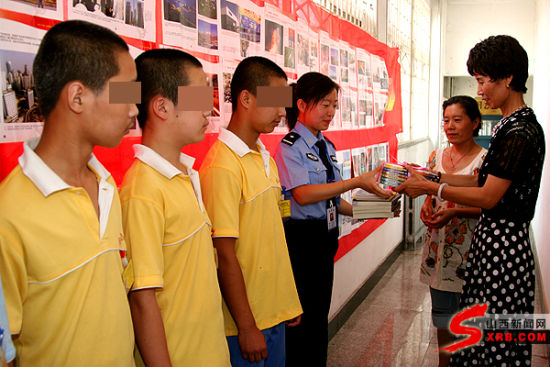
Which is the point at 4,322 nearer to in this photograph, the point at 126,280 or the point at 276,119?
the point at 126,280

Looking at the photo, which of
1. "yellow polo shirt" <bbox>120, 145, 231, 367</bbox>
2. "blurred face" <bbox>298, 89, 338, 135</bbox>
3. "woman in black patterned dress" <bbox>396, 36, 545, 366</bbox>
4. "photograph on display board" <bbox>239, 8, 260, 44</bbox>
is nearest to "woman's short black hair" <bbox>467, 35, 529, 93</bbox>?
"woman in black patterned dress" <bbox>396, 36, 545, 366</bbox>

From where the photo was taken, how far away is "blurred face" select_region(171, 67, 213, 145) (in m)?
1.27

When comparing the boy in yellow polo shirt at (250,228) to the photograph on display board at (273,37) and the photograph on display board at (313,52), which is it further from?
the photograph on display board at (313,52)

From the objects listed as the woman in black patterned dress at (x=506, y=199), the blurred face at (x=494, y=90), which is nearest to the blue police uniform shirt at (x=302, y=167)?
the woman in black patterned dress at (x=506, y=199)

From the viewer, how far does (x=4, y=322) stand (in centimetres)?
77

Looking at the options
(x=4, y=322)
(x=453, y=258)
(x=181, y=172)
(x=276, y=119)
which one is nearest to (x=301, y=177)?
(x=276, y=119)

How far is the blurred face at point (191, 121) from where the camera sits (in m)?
1.27

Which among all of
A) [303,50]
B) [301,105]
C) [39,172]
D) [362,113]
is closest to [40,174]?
[39,172]

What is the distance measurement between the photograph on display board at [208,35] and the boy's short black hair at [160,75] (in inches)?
22.7

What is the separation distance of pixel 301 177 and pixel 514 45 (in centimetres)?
118

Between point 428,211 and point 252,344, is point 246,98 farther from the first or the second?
point 428,211

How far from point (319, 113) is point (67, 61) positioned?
1.43 metres

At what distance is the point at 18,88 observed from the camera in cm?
115

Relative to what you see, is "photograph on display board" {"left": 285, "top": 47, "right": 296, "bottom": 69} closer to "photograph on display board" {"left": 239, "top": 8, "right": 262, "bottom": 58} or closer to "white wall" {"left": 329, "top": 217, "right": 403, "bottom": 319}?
"photograph on display board" {"left": 239, "top": 8, "right": 262, "bottom": 58}
